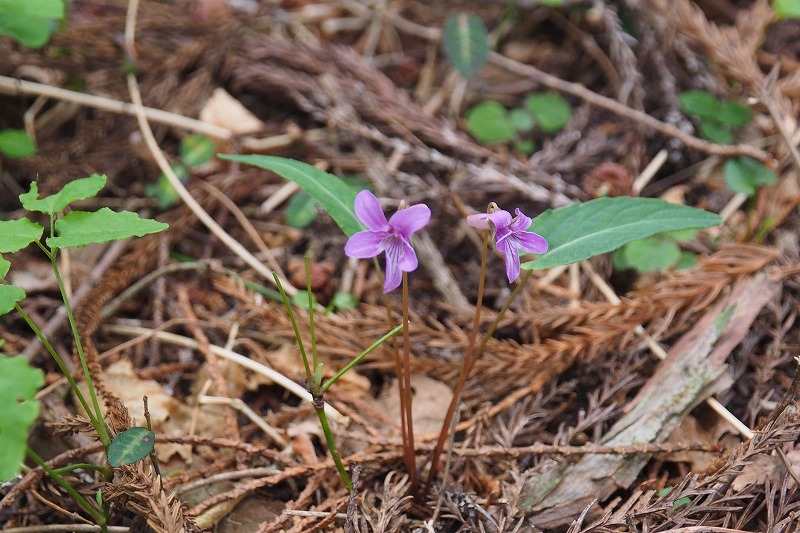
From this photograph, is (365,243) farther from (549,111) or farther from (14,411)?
(549,111)

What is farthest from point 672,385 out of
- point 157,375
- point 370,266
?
point 157,375

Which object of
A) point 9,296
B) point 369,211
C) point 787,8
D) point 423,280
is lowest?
point 423,280

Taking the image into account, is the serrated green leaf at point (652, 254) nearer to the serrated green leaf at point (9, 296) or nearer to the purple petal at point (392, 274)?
the purple petal at point (392, 274)

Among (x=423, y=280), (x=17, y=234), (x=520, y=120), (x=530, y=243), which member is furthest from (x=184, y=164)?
(x=530, y=243)

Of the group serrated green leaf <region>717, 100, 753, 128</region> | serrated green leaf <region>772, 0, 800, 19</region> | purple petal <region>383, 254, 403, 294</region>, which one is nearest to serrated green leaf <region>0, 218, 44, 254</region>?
purple petal <region>383, 254, 403, 294</region>

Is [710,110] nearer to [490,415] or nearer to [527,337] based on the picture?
[527,337]

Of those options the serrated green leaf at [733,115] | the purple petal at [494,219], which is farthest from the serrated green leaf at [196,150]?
the serrated green leaf at [733,115]

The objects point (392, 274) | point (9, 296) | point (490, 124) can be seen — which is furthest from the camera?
point (490, 124)
